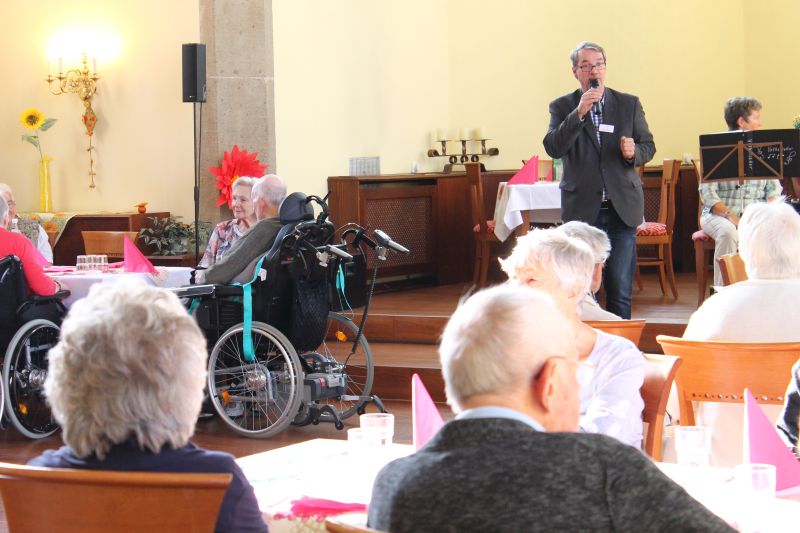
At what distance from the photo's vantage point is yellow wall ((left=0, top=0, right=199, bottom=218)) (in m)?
8.15

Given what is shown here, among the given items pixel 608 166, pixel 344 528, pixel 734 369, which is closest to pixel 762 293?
pixel 734 369

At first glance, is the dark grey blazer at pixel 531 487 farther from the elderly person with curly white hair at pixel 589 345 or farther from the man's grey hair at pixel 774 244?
the man's grey hair at pixel 774 244

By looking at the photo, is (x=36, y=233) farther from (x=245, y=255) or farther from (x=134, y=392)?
(x=134, y=392)

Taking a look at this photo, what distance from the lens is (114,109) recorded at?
8359mm

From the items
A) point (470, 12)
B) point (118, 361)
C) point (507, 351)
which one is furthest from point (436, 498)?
point (470, 12)

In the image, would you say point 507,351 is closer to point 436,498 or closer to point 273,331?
point 436,498

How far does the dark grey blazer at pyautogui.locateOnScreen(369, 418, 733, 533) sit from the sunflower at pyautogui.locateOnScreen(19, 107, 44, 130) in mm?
7321

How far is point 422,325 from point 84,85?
126 inches

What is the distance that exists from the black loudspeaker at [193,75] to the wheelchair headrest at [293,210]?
1920 mm

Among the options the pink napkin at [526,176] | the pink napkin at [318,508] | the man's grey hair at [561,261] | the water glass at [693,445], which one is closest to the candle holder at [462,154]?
the pink napkin at [526,176]

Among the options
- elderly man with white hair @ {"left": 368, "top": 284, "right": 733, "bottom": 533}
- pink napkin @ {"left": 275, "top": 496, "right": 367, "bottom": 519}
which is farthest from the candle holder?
elderly man with white hair @ {"left": 368, "top": 284, "right": 733, "bottom": 533}

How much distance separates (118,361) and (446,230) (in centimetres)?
778

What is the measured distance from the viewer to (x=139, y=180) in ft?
27.4

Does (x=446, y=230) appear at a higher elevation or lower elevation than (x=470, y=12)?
lower
